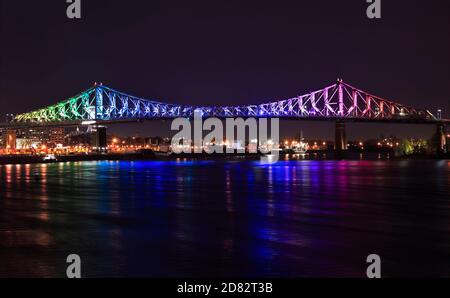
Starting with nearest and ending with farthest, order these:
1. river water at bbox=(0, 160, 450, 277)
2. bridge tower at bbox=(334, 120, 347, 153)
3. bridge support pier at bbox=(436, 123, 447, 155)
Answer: river water at bbox=(0, 160, 450, 277) → bridge support pier at bbox=(436, 123, 447, 155) → bridge tower at bbox=(334, 120, 347, 153)

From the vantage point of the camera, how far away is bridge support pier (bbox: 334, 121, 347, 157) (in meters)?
115

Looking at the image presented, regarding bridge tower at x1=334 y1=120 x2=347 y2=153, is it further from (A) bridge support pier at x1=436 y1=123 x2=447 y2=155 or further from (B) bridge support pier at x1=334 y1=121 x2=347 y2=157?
(A) bridge support pier at x1=436 y1=123 x2=447 y2=155

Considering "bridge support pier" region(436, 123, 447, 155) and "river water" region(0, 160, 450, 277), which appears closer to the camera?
"river water" region(0, 160, 450, 277)

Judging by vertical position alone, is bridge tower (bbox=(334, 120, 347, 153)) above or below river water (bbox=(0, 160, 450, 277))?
above

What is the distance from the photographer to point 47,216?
1977cm

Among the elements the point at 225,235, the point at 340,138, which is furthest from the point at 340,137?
the point at 225,235

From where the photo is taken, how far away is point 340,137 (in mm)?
116375

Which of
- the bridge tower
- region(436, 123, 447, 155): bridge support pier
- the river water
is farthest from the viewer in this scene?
the bridge tower

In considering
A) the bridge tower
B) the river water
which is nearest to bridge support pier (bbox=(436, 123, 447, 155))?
the bridge tower

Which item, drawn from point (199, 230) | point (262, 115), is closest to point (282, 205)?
point (199, 230)

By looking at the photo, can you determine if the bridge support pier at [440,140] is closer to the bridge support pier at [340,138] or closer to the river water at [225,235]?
the bridge support pier at [340,138]

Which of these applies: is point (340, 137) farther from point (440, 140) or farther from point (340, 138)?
point (440, 140)

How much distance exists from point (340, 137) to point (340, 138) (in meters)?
0.38
